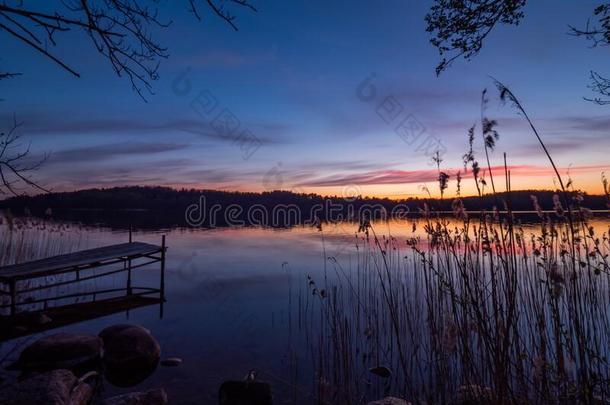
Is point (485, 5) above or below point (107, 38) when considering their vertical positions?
above

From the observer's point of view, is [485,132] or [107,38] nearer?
[485,132]

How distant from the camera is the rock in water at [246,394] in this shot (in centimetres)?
579

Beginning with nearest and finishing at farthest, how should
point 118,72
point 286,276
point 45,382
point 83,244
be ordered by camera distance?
point 118,72, point 45,382, point 286,276, point 83,244

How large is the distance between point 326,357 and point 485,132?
608cm

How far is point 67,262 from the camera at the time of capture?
10.5 m

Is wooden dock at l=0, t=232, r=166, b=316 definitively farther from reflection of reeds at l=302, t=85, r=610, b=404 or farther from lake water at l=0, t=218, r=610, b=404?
reflection of reeds at l=302, t=85, r=610, b=404

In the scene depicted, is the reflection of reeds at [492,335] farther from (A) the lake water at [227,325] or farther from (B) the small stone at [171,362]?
(B) the small stone at [171,362]

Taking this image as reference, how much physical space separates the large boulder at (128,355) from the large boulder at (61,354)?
0.91 feet

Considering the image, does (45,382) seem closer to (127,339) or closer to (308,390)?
(127,339)

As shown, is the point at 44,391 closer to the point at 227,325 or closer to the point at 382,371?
the point at 382,371

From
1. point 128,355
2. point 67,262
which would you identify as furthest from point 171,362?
point 67,262

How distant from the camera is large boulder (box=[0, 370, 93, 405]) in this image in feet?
14.4

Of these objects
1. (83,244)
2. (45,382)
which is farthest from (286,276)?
(83,244)

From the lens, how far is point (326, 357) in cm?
747
